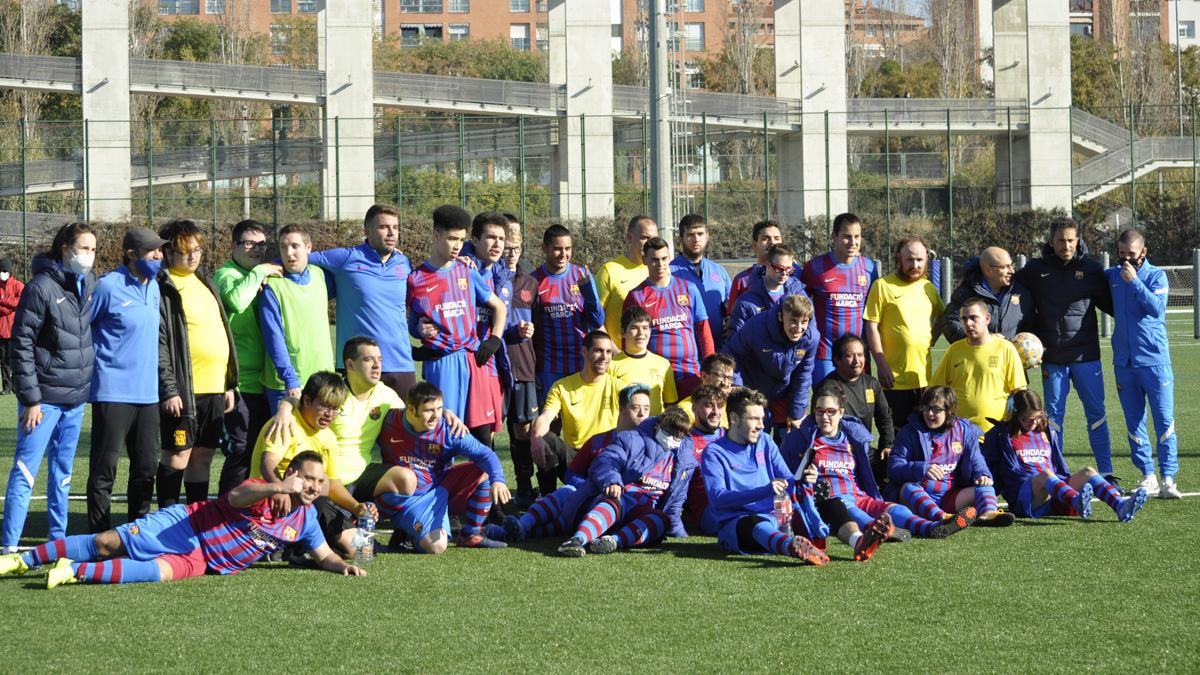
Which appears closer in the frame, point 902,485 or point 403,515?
point 403,515

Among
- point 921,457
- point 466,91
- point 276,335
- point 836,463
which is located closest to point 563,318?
point 276,335

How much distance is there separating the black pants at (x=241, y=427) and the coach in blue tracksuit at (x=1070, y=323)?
490 cm

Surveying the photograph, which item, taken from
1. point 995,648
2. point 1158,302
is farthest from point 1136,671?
point 1158,302

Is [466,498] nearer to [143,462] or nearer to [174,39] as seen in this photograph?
[143,462]

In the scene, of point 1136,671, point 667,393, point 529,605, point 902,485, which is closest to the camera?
point 1136,671

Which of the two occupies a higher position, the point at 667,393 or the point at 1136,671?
the point at 667,393

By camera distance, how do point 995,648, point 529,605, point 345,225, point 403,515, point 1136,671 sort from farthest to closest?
point 345,225
point 403,515
point 529,605
point 995,648
point 1136,671

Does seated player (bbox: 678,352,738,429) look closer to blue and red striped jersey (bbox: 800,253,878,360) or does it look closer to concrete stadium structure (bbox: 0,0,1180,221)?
blue and red striped jersey (bbox: 800,253,878,360)

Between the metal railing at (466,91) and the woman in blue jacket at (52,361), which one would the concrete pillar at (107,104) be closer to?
the metal railing at (466,91)

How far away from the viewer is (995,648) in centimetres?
522

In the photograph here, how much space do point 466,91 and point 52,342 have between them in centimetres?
3511

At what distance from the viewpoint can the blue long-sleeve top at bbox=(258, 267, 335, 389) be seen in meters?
7.66

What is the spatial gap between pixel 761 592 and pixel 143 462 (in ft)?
11.1

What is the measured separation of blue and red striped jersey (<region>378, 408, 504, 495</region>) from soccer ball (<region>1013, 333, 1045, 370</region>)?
3574mm
